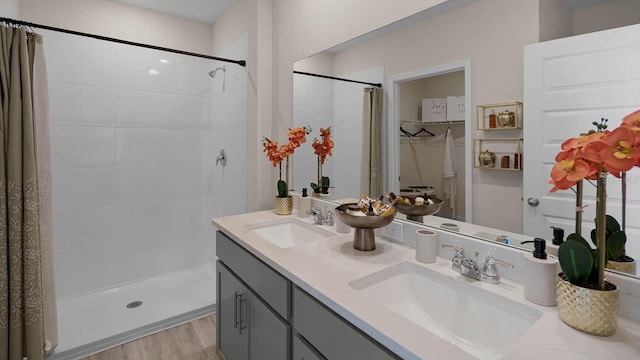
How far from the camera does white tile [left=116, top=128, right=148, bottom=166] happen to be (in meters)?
2.65

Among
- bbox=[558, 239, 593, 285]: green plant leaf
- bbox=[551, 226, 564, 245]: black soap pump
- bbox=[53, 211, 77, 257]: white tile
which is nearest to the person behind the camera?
bbox=[558, 239, 593, 285]: green plant leaf

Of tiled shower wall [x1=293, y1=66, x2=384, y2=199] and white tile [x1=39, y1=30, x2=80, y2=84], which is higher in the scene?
white tile [x1=39, y1=30, x2=80, y2=84]

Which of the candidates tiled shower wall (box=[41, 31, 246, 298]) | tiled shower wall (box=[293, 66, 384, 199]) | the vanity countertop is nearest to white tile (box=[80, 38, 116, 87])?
tiled shower wall (box=[41, 31, 246, 298])

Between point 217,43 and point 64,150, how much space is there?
1604 mm

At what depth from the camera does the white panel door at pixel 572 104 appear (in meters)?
0.81

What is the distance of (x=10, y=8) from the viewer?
2010mm

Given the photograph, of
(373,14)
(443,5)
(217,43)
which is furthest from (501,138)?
(217,43)

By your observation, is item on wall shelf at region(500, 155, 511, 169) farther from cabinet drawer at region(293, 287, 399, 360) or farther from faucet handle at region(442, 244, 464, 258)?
cabinet drawer at region(293, 287, 399, 360)

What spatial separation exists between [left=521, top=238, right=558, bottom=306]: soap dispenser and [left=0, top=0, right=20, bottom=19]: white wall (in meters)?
2.95

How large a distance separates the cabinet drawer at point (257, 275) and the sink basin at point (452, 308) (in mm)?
284

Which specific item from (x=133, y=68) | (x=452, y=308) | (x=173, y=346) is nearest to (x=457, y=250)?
(x=452, y=308)

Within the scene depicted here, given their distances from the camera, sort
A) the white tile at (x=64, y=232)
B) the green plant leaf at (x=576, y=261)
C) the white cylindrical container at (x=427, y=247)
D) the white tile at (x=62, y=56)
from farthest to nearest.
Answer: the white tile at (x=64, y=232)
the white tile at (x=62, y=56)
the white cylindrical container at (x=427, y=247)
the green plant leaf at (x=576, y=261)

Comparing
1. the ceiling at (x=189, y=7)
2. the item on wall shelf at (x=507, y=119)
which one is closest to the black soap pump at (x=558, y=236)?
the item on wall shelf at (x=507, y=119)

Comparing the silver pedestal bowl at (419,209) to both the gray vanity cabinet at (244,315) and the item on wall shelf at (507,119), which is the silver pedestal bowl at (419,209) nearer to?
the item on wall shelf at (507,119)
